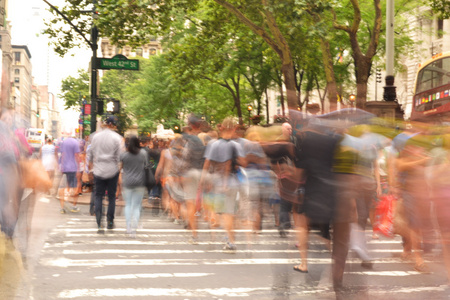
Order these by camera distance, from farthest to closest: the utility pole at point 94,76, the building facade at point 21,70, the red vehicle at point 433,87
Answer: the building facade at point 21,70 < the red vehicle at point 433,87 < the utility pole at point 94,76

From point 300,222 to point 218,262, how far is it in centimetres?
174

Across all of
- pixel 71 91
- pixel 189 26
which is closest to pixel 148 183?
pixel 189 26

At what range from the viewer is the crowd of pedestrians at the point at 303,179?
19.3 feet

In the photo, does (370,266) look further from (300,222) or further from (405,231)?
(300,222)

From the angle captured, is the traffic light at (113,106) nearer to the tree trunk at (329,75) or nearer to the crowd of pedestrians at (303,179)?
the crowd of pedestrians at (303,179)

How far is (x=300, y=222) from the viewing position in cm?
685

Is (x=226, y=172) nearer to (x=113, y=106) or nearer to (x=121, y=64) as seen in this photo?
(x=121, y=64)

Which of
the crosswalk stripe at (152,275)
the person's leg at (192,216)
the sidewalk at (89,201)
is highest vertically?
the person's leg at (192,216)

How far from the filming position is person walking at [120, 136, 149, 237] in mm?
10578

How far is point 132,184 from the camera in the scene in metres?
10.6

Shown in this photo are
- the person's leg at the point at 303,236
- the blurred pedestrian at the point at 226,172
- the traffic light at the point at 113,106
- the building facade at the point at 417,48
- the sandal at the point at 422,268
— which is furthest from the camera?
the building facade at the point at 417,48

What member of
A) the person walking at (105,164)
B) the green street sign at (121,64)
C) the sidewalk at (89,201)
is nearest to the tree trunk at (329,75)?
the green street sign at (121,64)

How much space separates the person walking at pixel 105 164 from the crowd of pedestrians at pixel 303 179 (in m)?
0.02

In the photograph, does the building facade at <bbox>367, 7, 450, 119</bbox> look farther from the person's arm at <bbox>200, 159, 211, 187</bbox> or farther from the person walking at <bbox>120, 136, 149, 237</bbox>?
the person's arm at <bbox>200, 159, 211, 187</bbox>
